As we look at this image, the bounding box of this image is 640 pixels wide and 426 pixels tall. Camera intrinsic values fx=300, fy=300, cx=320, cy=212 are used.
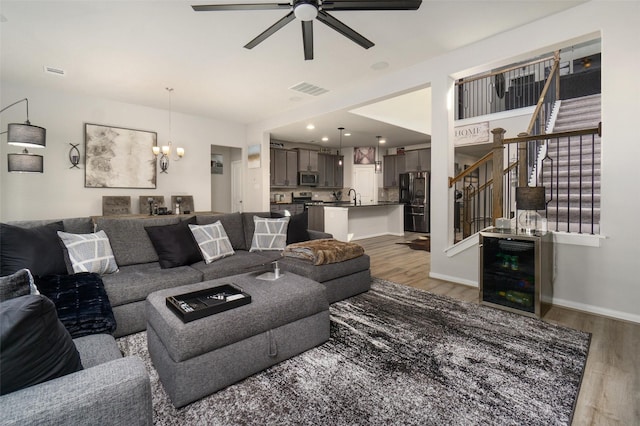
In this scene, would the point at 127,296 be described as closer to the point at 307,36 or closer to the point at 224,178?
the point at 307,36

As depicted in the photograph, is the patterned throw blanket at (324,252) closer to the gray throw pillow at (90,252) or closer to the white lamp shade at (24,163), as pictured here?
the gray throw pillow at (90,252)

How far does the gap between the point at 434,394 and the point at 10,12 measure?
4.90 m

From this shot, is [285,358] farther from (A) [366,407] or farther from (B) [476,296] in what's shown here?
(B) [476,296]

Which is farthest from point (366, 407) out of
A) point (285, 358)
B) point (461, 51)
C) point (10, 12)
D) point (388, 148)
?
point (388, 148)

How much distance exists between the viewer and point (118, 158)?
18.7ft

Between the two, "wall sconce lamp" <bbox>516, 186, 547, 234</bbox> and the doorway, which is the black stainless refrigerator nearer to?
the doorway

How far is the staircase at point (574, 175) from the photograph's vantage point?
143 inches

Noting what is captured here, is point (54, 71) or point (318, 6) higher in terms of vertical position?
point (54, 71)

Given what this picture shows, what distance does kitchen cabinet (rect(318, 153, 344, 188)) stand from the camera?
9234 mm

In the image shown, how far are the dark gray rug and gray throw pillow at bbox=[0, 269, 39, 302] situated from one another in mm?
894

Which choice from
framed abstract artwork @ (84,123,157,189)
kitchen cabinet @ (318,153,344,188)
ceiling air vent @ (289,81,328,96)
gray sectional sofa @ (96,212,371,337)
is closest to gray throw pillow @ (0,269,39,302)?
gray sectional sofa @ (96,212,371,337)

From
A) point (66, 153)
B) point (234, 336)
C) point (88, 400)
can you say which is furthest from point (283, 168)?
point (88, 400)

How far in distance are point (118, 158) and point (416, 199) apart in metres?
7.35

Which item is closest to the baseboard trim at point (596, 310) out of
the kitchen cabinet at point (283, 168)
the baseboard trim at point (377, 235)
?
the baseboard trim at point (377, 235)
